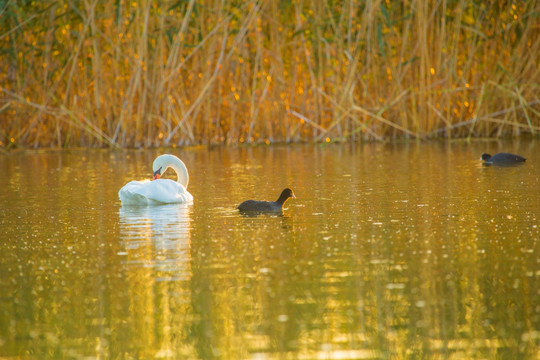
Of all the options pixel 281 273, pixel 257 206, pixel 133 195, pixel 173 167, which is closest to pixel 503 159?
pixel 173 167

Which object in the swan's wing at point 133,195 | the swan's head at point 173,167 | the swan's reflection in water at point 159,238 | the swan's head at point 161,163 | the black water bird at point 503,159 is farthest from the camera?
the black water bird at point 503,159

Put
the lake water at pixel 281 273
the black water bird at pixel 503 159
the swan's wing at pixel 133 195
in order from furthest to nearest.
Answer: the black water bird at pixel 503 159 → the swan's wing at pixel 133 195 → the lake water at pixel 281 273

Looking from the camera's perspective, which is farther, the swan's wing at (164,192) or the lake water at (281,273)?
the swan's wing at (164,192)

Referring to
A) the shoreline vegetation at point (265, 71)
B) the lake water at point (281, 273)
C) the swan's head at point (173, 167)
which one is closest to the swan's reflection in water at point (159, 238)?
the lake water at point (281, 273)

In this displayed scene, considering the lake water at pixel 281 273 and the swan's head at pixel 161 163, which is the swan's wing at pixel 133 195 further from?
the swan's head at pixel 161 163

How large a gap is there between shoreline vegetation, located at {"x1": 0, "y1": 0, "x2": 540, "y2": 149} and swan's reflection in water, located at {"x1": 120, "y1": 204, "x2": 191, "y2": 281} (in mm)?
6570

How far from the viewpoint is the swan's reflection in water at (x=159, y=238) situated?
473 cm

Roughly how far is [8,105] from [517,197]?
27.5 feet

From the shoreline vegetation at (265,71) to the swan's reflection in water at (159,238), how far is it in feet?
21.6

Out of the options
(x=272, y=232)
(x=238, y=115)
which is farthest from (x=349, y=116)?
(x=272, y=232)

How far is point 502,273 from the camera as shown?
435cm

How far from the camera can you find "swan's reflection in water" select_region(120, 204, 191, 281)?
4727mm

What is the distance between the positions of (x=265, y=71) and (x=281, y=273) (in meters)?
10.4

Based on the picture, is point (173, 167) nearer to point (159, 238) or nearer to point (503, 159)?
point (159, 238)
